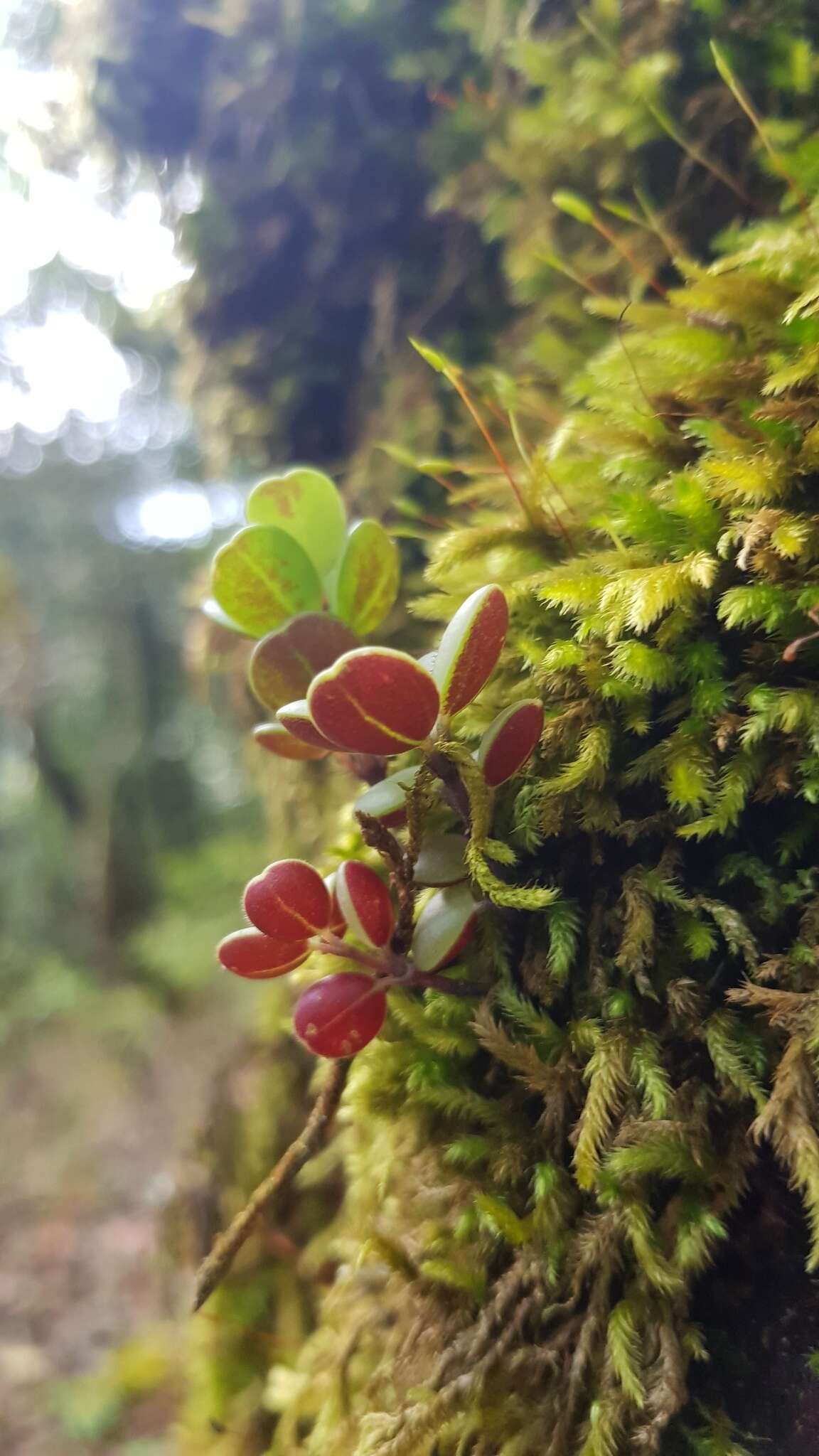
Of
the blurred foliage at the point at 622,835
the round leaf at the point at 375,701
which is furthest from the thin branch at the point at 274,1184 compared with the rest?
the round leaf at the point at 375,701

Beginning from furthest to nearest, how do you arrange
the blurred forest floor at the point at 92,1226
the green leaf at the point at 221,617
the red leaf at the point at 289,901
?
the blurred forest floor at the point at 92,1226, the green leaf at the point at 221,617, the red leaf at the point at 289,901

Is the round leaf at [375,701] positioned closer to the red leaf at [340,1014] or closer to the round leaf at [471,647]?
the round leaf at [471,647]

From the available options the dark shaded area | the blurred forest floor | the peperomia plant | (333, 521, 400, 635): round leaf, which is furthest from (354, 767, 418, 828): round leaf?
the blurred forest floor

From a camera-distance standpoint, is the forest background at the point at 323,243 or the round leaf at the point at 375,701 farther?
the forest background at the point at 323,243

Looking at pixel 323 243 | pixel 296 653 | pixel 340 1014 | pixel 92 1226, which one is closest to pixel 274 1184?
pixel 340 1014

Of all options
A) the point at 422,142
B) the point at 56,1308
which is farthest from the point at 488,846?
the point at 56,1308

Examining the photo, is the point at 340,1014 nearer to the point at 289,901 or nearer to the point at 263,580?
the point at 289,901

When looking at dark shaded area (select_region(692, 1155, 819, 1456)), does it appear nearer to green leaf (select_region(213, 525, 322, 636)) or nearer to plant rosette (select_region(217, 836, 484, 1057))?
plant rosette (select_region(217, 836, 484, 1057))

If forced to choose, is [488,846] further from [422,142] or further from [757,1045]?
[422,142]
